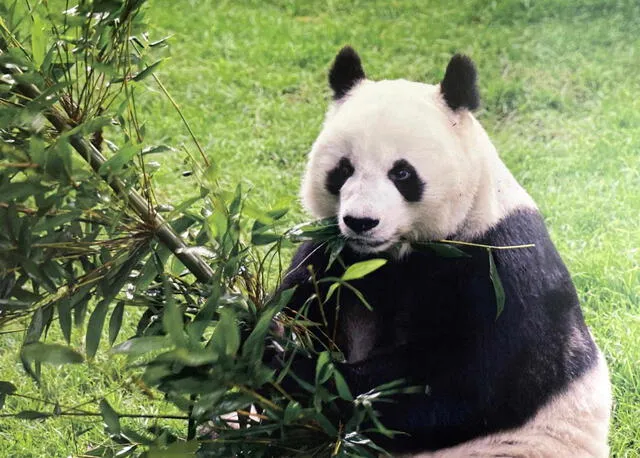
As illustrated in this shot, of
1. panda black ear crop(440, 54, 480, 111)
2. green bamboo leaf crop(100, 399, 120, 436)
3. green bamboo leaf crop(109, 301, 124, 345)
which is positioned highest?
panda black ear crop(440, 54, 480, 111)

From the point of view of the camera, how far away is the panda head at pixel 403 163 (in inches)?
52.3

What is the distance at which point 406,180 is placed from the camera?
136cm

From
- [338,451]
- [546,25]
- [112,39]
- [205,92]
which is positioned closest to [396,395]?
[338,451]

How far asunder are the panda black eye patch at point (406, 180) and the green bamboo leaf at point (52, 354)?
0.55 metres

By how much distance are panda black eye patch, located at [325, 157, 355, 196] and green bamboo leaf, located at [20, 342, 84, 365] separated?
53cm

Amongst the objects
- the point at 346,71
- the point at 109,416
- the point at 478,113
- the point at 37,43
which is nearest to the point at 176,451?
the point at 109,416

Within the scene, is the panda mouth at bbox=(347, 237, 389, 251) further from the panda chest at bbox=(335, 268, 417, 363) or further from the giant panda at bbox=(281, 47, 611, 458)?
the panda chest at bbox=(335, 268, 417, 363)

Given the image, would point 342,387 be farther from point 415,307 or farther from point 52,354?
point 52,354

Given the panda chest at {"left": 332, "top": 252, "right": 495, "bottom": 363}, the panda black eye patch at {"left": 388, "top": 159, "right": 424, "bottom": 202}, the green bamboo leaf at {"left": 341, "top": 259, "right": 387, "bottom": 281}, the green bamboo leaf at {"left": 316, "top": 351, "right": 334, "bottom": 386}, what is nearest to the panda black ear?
the panda black eye patch at {"left": 388, "top": 159, "right": 424, "bottom": 202}

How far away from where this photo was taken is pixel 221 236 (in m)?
1.23

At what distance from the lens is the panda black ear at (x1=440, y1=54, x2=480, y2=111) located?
1.40 meters

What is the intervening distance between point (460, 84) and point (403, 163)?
0.56ft

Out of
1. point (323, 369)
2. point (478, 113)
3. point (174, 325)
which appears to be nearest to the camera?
point (174, 325)

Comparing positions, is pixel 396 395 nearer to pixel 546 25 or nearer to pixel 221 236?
pixel 221 236
